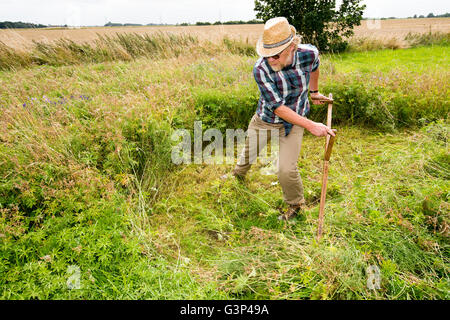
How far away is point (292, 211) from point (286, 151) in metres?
0.67

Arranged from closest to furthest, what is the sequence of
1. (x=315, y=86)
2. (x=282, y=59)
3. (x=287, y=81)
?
(x=282, y=59) → (x=287, y=81) → (x=315, y=86)

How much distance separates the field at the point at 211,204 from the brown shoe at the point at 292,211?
8cm

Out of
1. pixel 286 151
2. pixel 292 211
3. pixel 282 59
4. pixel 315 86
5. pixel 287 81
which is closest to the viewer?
pixel 282 59

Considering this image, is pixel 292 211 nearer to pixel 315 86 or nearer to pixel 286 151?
pixel 286 151

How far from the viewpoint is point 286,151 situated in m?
2.74

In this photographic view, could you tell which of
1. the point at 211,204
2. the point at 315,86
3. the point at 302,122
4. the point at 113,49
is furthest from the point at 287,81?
the point at 113,49

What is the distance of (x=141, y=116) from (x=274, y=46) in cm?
195

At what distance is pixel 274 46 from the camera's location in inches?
91.1

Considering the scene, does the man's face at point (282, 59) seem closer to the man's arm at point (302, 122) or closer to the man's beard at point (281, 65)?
the man's beard at point (281, 65)

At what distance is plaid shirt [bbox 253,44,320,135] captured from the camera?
8.32 ft

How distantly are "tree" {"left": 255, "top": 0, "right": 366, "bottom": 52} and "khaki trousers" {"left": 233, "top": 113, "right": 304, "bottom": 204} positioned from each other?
6923mm

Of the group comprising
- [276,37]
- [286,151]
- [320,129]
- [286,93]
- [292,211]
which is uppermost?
[276,37]
